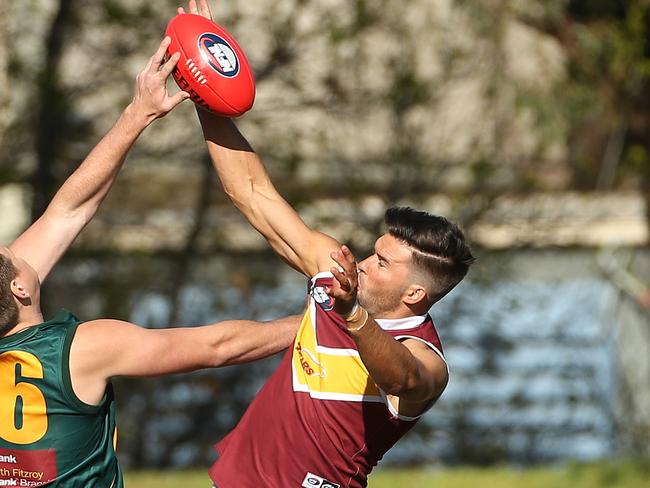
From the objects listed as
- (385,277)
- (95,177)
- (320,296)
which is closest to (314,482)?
(320,296)

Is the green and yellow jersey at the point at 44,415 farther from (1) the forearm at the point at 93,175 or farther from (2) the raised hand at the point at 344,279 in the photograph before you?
(2) the raised hand at the point at 344,279

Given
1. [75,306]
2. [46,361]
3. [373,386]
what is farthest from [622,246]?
[46,361]

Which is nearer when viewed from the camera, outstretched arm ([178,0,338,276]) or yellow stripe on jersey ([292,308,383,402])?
yellow stripe on jersey ([292,308,383,402])

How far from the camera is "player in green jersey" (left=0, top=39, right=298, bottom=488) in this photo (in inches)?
150

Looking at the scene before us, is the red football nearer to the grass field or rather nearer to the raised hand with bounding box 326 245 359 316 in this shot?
the raised hand with bounding box 326 245 359 316

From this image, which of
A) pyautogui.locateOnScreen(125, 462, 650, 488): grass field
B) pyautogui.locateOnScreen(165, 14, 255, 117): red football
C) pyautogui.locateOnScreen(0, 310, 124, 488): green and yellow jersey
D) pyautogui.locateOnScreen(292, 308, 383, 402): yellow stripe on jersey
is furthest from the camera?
pyautogui.locateOnScreen(125, 462, 650, 488): grass field

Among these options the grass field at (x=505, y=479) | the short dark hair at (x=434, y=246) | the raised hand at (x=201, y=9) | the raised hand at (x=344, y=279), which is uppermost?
the raised hand at (x=201, y=9)

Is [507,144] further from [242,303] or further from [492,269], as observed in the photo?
[242,303]

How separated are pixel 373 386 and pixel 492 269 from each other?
24.4ft

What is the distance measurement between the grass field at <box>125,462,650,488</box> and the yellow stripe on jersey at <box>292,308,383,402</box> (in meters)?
4.53

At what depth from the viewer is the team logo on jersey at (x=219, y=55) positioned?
177 inches

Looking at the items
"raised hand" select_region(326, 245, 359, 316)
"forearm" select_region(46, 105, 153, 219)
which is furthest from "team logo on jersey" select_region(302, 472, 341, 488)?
"forearm" select_region(46, 105, 153, 219)

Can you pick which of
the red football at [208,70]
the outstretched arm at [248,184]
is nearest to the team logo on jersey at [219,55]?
the red football at [208,70]

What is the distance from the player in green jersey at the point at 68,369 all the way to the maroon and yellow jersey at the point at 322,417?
0.25 m
